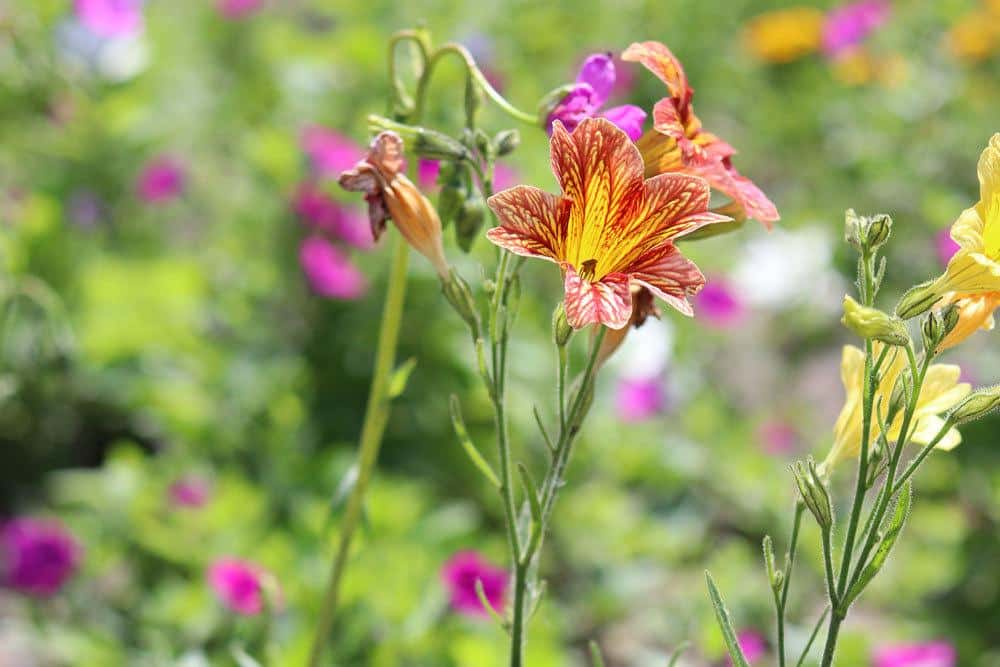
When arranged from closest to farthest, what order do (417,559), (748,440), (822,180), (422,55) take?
(422,55) → (417,559) → (748,440) → (822,180)

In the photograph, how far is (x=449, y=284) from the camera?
0.93 metres

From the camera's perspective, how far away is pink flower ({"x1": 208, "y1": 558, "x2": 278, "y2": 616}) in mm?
1599

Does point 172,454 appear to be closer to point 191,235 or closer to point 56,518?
point 56,518

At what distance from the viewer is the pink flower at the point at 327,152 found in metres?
2.46

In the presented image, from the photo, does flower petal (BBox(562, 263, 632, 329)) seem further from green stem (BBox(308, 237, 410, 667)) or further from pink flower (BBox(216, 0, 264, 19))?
pink flower (BBox(216, 0, 264, 19))

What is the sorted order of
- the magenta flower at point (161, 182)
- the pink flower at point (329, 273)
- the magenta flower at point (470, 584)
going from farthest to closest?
the magenta flower at point (161, 182)
the pink flower at point (329, 273)
the magenta flower at point (470, 584)

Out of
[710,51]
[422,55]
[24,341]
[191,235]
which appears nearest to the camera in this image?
[422,55]

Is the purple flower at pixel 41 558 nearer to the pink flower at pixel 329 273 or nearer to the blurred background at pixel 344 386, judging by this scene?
the blurred background at pixel 344 386

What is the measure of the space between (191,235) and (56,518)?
1.23m

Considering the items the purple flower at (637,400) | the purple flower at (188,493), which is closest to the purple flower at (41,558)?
the purple flower at (188,493)

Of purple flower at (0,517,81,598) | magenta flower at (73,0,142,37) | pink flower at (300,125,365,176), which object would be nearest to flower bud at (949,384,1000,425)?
purple flower at (0,517,81,598)

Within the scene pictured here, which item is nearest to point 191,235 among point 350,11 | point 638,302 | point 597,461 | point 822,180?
point 350,11

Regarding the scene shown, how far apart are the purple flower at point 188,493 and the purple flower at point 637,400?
38.4 inches

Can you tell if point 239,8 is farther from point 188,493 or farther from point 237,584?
point 237,584
